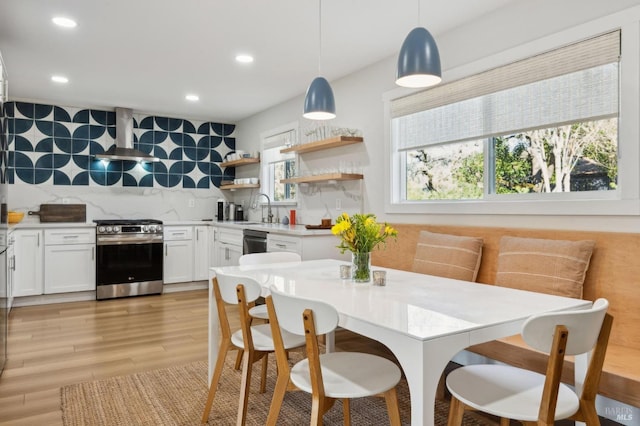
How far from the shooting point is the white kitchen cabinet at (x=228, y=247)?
5191 mm

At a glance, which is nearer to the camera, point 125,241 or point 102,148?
point 125,241

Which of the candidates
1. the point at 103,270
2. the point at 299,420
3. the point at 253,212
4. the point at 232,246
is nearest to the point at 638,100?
the point at 299,420

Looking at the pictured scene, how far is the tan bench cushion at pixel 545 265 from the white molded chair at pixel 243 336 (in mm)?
1296

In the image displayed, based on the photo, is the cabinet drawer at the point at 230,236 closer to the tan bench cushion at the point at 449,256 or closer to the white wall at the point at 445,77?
the white wall at the point at 445,77

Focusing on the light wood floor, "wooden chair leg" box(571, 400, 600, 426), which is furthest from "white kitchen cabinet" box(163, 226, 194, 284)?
"wooden chair leg" box(571, 400, 600, 426)

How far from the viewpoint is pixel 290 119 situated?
539cm

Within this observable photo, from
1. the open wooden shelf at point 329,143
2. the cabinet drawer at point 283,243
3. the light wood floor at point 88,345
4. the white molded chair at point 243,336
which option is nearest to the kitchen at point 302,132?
the open wooden shelf at point 329,143

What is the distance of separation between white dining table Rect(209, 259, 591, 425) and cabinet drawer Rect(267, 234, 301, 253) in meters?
1.50

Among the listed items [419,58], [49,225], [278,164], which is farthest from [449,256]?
[49,225]

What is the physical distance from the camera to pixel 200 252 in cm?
589

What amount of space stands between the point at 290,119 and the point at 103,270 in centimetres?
283

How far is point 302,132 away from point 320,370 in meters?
3.94

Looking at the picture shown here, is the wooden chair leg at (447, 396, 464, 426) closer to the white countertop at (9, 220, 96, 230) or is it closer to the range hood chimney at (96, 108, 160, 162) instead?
the white countertop at (9, 220, 96, 230)

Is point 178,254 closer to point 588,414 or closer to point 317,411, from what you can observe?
point 317,411
